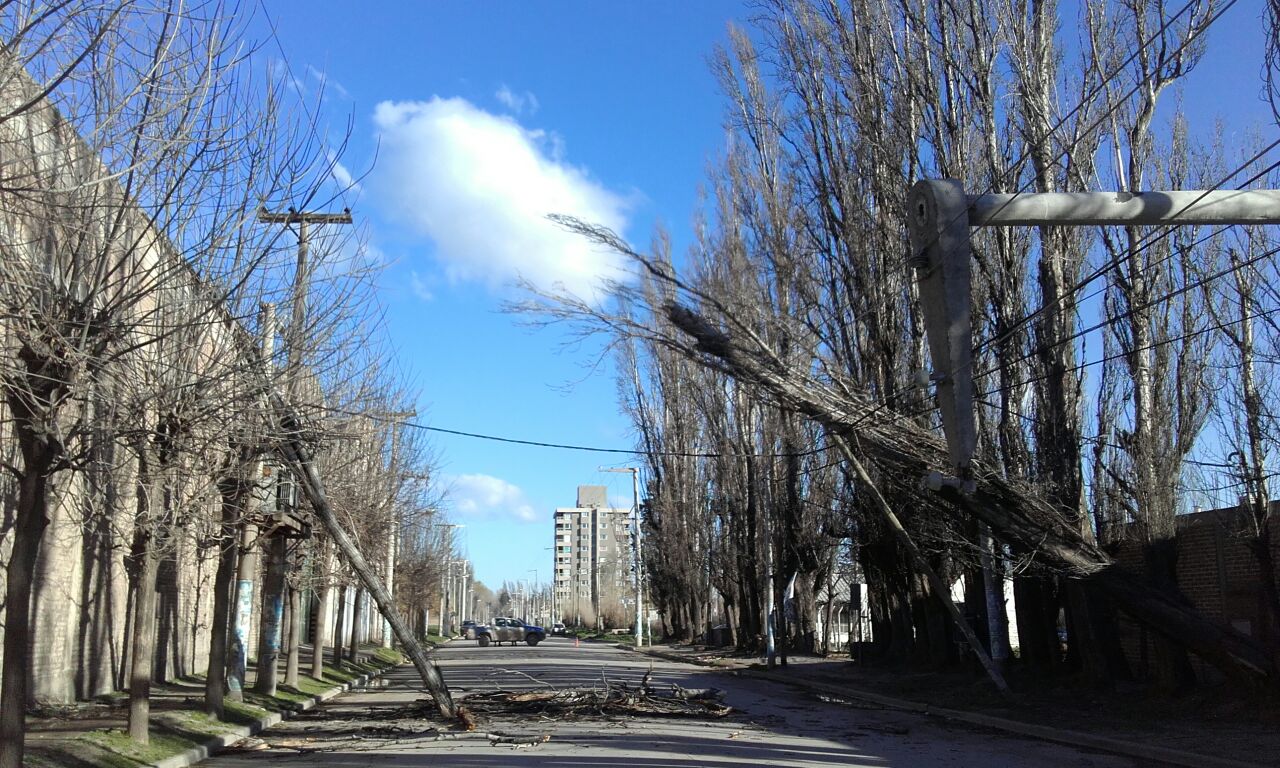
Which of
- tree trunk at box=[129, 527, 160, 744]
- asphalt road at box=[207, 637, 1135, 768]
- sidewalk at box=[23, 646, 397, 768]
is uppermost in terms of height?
tree trunk at box=[129, 527, 160, 744]

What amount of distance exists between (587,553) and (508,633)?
123701mm

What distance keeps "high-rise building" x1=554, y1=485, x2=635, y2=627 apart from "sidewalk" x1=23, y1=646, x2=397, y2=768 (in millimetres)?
96567

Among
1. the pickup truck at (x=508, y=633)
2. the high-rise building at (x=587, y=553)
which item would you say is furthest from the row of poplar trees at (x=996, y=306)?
the high-rise building at (x=587, y=553)

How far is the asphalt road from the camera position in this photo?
42.0 ft

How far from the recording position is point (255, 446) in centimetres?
1358

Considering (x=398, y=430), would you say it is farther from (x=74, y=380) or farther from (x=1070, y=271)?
(x=74, y=380)

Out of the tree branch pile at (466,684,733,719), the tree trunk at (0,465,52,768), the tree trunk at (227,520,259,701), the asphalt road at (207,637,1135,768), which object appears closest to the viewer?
the tree trunk at (0,465,52,768)

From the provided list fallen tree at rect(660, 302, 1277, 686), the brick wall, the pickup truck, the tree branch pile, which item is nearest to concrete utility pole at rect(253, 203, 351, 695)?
the tree branch pile

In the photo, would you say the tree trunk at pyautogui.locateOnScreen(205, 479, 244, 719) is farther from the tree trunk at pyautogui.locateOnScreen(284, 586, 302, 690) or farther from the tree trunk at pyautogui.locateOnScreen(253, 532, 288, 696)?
the tree trunk at pyautogui.locateOnScreen(284, 586, 302, 690)

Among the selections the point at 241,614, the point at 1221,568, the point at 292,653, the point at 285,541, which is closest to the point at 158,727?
the point at 241,614

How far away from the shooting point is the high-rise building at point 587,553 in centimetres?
12925

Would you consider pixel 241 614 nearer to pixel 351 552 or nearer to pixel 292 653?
pixel 351 552

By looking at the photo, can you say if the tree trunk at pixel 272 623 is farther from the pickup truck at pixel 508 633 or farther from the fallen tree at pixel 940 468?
the pickup truck at pixel 508 633

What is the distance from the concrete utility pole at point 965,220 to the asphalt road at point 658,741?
13.9 ft
